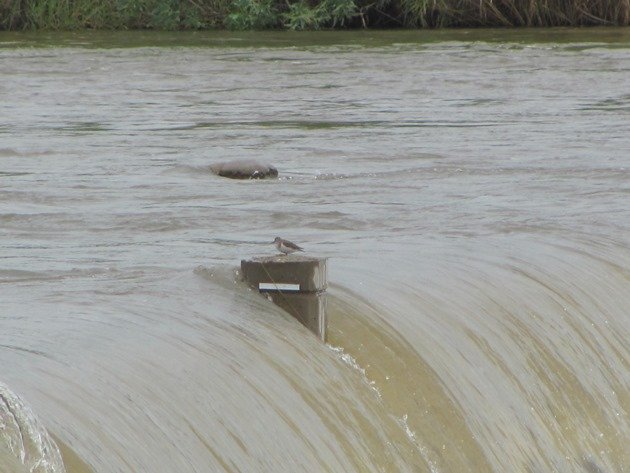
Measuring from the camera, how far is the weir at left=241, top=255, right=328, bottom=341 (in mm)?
4379

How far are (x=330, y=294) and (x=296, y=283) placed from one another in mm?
584

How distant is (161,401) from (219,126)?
832 cm

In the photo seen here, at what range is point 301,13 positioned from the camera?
2473cm

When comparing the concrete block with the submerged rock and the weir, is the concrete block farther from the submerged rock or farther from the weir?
the submerged rock

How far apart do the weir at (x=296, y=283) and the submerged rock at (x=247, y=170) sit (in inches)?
170

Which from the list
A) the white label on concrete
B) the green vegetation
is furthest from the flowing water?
the green vegetation

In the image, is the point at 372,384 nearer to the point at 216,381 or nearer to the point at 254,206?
the point at 216,381

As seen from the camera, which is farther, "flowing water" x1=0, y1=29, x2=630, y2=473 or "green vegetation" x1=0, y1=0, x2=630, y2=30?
"green vegetation" x1=0, y1=0, x2=630, y2=30

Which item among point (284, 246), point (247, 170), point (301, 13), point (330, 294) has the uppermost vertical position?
point (284, 246)

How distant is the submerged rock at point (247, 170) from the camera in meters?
8.98

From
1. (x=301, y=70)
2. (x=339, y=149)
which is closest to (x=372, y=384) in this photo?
(x=339, y=149)

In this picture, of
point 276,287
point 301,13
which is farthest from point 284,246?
point 301,13

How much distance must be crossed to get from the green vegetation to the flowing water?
11528 mm

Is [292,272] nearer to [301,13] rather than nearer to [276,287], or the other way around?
[276,287]
